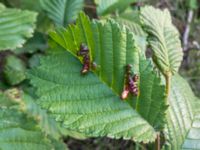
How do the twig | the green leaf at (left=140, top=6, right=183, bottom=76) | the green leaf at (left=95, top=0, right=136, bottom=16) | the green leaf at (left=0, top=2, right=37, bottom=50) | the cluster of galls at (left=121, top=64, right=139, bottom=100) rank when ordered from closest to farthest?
the cluster of galls at (left=121, top=64, right=139, bottom=100)
the green leaf at (left=140, top=6, right=183, bottom=76)
the green leaf at (left=0, top=2, right=37, bottom=50)
the green leaf at (left=95, top=0, right=136, bottom=16)
the twig

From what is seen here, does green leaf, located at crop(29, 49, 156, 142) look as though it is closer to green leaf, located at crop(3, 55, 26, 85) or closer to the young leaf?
the young leaf

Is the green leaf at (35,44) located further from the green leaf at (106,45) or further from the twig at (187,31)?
the green leaf at (106,45)

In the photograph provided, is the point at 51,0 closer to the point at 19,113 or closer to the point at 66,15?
the point at 66,15

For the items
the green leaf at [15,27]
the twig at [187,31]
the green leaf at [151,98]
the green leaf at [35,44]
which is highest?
the green leaf at [15,27]

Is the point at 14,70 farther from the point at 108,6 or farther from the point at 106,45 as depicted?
the point at 106,45

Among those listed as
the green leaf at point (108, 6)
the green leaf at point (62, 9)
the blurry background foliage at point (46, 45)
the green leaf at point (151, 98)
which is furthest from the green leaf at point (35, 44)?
the green leaf at point (151, 98)

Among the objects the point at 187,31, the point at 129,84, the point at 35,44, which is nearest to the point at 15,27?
the point at 35,44

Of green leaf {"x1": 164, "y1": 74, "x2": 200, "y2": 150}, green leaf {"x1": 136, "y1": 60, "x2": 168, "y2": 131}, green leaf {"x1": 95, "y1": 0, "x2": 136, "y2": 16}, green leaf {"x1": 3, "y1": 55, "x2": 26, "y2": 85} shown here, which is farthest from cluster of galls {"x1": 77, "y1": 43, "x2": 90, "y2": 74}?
green leaf {"x1": 95, "y1": 0, "x2": 136, "y2": 16}
